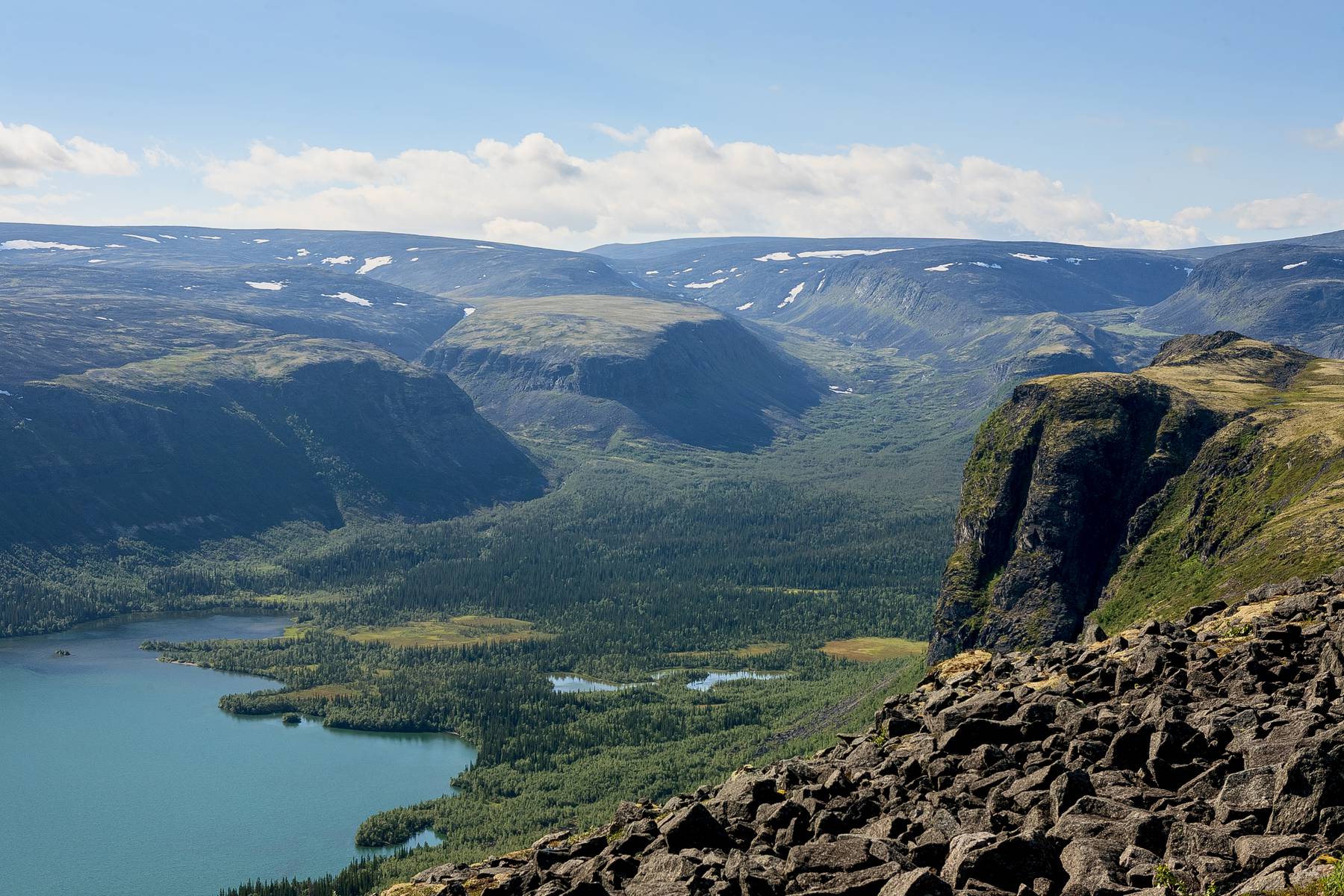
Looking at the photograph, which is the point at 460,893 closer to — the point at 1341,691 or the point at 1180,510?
the point at 1341,691

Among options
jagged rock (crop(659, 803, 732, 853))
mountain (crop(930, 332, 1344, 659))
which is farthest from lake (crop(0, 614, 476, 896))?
jagged rock (crop(659, 803, 732, 853))

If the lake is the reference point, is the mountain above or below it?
above

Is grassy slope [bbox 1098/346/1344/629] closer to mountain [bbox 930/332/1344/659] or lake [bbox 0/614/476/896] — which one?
mountain [bbox 930/332/1344/659]

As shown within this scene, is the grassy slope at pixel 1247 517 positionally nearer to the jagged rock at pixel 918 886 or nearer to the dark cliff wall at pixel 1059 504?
the dark cliff wall at pixel 1059 504

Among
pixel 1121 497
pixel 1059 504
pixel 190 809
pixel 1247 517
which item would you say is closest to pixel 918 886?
pixel 1247 517

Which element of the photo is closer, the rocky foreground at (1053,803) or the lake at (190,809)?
the rocky foreground at (1053,803)

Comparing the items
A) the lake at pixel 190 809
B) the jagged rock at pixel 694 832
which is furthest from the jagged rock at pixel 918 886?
the lake at pixel 190 809

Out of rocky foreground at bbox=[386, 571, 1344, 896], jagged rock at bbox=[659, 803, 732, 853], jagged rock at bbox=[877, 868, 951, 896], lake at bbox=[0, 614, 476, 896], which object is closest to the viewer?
jagged rock at bbox=[877, 868, 951, 896]
